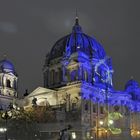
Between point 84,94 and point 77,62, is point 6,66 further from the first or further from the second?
point 84,94

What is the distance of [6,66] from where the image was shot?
89312 mm

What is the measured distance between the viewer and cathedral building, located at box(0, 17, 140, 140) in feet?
247

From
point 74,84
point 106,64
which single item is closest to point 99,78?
point 106,64

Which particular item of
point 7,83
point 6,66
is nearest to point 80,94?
point 7,83

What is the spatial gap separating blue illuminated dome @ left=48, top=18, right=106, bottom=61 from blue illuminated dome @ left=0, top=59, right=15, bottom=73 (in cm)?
963

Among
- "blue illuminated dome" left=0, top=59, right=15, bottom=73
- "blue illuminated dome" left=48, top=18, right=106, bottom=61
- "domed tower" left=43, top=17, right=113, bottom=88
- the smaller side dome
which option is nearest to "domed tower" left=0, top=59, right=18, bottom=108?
"blue illuminated dome" left=0, top=59, right=15, bottom=73

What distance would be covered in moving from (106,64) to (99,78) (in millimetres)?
6860

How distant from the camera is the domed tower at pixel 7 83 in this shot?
288 feet

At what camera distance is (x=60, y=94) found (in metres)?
81.6

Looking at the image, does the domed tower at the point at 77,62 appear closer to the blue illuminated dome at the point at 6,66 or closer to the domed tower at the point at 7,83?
the domed tower at the point at 7,83

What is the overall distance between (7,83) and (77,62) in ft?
59.5

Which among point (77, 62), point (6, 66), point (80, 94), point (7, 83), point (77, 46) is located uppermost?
point (77, 46)

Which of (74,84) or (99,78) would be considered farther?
(99,78)

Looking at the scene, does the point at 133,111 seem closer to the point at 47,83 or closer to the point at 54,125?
the point at 47,83
